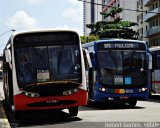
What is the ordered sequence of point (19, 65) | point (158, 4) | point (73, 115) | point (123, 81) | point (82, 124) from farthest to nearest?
1. point (158, 4)
2. point (123, 81)
3. point (73, 115)
4. point (19, 65)
5. point (82, 124)

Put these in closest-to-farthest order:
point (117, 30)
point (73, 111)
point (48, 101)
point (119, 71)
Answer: point (48, 101) < point (73, 111) < point (119, 71) < point (117, 30)

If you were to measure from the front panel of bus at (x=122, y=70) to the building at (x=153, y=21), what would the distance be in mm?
47436

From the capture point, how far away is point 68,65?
14281 millimetres

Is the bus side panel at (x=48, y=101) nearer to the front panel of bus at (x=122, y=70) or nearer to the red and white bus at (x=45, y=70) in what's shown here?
the red and white bus at (x=45, y=70)

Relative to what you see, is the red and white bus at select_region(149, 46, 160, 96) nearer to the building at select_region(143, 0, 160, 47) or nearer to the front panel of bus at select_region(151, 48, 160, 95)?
the front panel of bus at select_region(151, 48, 160, 95)

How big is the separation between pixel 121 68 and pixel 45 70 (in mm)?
5888

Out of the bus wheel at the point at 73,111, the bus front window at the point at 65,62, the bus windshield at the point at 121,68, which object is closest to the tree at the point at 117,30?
the bus windshield at the point at 121,68

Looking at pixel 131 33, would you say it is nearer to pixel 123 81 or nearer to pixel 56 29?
pixel 123 81

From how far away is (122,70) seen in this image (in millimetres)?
19188

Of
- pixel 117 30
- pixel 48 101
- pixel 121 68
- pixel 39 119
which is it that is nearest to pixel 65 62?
pixel 48 101

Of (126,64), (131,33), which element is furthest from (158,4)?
(126,64)

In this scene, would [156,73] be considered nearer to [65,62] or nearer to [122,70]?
[122,70]

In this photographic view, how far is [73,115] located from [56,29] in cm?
303

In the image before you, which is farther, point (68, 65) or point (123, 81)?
point (123, 81)
